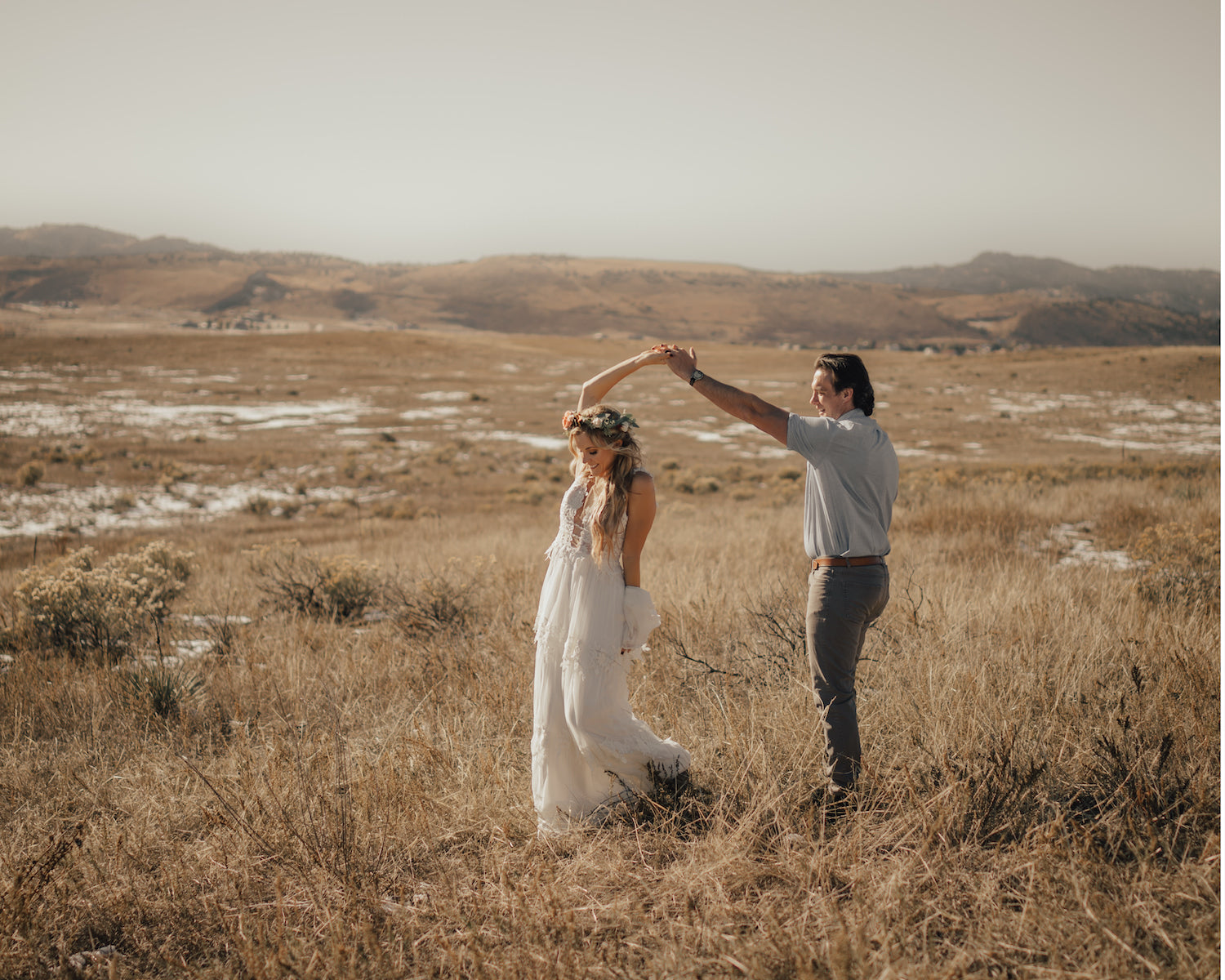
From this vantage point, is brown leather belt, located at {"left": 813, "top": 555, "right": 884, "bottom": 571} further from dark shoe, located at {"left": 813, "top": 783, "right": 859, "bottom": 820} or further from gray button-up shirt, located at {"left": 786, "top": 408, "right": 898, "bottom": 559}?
dark shoe, located at {"left": 813, "top": 783, "right": 859, "bottom": 820}

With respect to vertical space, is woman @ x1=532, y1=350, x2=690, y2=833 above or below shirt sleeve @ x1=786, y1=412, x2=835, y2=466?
below

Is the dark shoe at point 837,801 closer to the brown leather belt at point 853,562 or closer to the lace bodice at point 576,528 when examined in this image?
the brown leather belt at point 853,562

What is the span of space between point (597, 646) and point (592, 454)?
2.97 feet

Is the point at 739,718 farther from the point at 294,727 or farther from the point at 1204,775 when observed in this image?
the point at 294,727

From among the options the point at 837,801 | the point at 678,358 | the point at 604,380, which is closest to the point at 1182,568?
the point at 837,801

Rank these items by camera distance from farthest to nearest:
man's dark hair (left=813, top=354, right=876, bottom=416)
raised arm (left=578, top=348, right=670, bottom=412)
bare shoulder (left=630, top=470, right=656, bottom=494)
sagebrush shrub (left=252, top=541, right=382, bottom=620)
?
sagebrush shrub (left=252, top=541, right=382, bottom=620), raised arm (left=578, top=348, right=670, bottom=412), bare shoulder (left=630, top=470, right=656, bottom=494), man's dark hair (left=813, top=354, right=876, bottom=416)

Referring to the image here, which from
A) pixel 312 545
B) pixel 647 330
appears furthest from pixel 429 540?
pixel 647 330

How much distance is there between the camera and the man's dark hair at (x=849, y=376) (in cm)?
307

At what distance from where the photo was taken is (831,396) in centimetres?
308

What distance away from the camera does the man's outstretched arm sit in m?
2.91

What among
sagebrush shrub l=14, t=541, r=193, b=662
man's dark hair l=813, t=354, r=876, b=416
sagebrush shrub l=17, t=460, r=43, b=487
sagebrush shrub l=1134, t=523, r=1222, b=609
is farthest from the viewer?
sagebrush shrub l=17, t=460, r=43, b=487

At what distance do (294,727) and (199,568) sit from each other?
264 inches

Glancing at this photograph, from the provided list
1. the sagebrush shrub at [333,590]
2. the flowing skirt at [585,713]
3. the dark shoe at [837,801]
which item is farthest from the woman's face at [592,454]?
the sagebrush shrub at [333,590]

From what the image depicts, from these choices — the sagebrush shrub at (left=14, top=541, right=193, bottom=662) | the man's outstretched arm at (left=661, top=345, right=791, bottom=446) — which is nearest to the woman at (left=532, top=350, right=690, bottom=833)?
the man's outstretched arm at (left=661, top=345, right=791, bottom=446)
